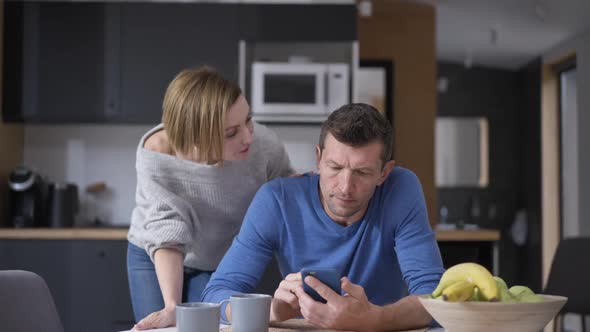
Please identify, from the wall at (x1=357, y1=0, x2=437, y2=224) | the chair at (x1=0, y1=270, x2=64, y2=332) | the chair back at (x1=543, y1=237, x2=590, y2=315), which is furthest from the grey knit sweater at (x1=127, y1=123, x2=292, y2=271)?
the wall at (x1=357, y1=0, x2=437, y2=224)

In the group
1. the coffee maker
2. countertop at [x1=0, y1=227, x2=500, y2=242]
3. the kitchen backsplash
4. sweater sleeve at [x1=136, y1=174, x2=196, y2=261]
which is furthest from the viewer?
the kitchen backsplash

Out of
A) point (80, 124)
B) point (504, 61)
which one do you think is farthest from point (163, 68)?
point (504, 61)

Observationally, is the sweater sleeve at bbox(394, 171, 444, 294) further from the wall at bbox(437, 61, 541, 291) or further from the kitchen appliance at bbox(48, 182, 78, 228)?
the wall at bbox(437, 61, 541, 291)

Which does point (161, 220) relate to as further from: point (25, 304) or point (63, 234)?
point (63, 234)

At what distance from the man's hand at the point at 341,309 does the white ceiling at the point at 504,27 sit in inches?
181

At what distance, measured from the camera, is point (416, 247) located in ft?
6.14

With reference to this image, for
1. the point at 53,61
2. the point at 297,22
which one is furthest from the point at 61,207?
the point at 297,22

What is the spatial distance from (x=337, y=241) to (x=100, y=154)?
2.97m

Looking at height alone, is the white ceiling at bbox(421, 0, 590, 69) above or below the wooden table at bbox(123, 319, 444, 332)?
above

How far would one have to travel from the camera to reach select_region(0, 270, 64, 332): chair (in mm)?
1672

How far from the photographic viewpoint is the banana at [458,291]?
131cm

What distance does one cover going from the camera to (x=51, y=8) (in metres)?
4.33

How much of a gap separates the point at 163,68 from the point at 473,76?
204 inches

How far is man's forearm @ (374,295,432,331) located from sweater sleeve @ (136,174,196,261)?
767 mm
